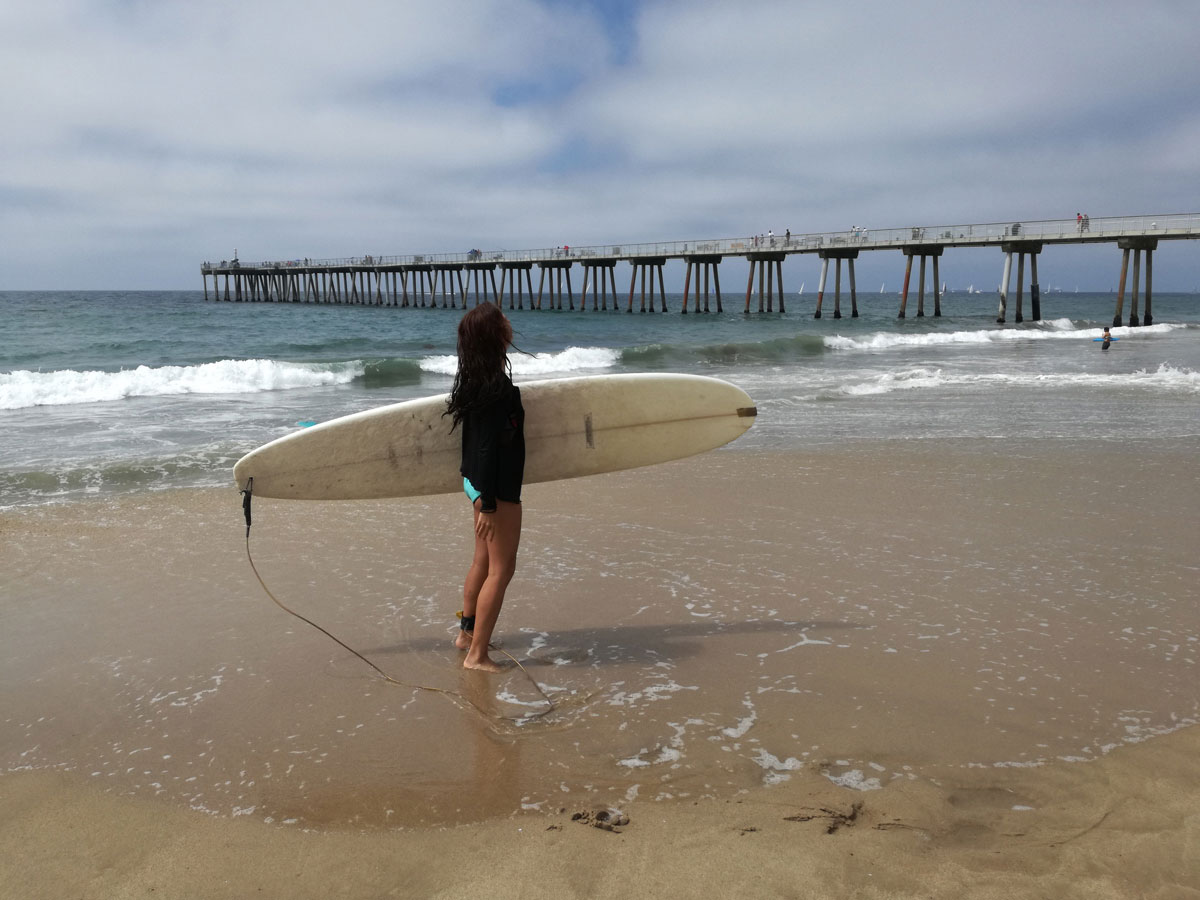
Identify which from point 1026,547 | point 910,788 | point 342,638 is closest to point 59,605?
point 342,638

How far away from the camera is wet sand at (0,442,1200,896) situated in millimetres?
2049

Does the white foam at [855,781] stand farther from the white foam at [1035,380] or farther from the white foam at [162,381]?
the white foam at [162,381]

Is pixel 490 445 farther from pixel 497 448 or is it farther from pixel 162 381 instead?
pixel 162 381

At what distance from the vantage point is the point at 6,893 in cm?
197

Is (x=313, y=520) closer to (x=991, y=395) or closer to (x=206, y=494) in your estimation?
(x=206, y=494)

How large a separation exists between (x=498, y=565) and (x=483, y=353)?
749 mm

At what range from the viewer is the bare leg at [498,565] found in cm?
306

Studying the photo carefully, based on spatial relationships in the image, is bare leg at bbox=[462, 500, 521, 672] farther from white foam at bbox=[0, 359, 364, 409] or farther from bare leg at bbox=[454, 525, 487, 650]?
white foam at bbox=[0, 359, 364, 409]

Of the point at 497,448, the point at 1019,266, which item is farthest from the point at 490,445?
the point at 1019,266

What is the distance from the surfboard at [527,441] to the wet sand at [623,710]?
1.97 ft

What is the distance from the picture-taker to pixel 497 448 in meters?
2.98

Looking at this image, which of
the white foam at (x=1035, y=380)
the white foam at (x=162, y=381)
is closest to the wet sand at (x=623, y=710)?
the white foam at (x=1035, y=380)

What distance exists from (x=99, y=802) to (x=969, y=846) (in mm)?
2248

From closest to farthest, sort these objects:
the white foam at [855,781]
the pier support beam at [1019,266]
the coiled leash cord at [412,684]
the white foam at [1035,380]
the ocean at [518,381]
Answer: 1. the white foam at [855,781]
2. the coiled leash cord at [412,684]
3. the ocean at [518,381]
4. the white foam at [1035,380]
5. the pier support beam at [1019,266]
